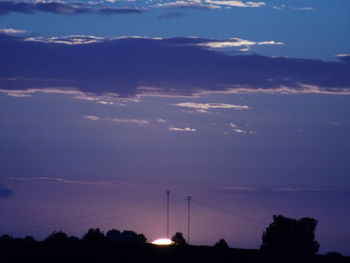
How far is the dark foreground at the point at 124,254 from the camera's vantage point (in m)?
52.0

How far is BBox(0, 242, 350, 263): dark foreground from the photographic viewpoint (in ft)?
171

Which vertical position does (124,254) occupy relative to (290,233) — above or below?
below

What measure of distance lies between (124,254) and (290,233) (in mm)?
87348

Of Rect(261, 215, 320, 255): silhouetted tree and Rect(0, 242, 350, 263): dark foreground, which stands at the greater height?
Rect(261, 215, 320, 255): silhouetted tree

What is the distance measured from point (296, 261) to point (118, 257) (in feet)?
37.1

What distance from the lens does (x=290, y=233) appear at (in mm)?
138250

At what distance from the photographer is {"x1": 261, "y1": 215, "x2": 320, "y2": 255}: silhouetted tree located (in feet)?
441

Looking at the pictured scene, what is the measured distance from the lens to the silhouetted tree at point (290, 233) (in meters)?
134

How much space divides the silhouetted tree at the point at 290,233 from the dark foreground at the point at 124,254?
76.6 metres

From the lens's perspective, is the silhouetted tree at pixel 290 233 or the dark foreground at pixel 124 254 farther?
the silhouetted tree at pixel 290 233

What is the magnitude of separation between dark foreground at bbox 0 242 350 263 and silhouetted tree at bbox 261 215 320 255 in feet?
251

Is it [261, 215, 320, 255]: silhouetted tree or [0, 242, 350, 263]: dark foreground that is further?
[261, 215, 320, 255]: silhouetted tree

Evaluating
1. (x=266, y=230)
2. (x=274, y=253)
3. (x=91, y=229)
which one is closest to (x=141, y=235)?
(x=91, y=229)

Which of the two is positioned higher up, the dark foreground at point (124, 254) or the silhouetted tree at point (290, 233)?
the silhouetted tree at point (290, 233)
